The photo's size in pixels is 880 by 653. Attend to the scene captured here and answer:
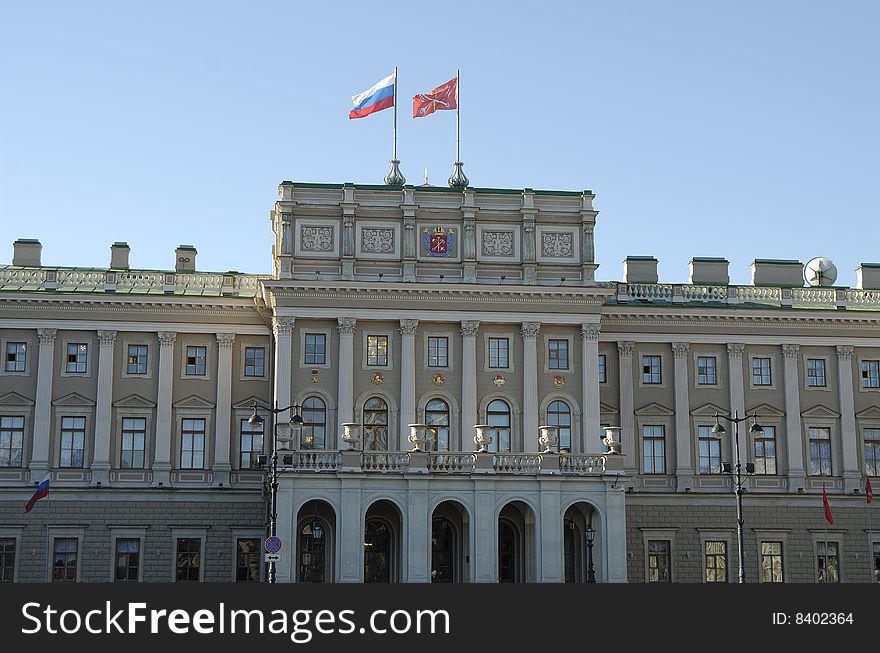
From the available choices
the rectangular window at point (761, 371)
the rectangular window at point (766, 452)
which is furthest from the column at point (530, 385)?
the rectangular window at point (761, 371)

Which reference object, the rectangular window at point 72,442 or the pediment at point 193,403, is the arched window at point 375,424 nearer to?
the pediment at point 193,403

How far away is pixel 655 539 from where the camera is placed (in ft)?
217

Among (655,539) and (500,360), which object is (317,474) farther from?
(655,539)

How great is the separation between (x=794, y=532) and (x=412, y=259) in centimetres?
2279

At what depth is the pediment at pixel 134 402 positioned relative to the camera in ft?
212

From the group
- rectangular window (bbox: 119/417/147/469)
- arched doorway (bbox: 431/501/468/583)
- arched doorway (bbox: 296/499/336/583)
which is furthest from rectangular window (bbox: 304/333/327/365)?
rectangular window (bbox: 119/417/147/469)

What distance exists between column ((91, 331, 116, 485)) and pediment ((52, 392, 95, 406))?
54 cm

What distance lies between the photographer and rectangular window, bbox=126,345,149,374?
65.3 meters

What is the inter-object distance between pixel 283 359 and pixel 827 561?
1099 inches

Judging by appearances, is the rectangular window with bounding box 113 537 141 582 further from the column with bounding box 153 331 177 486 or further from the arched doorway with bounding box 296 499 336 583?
the arched doorway with bounding box 296 499 336 583

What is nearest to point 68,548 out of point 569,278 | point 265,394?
point 265,394

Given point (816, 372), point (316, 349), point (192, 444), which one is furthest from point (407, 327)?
point (816, 372)

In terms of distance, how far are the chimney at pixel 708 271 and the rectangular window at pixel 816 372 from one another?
598 centimetres

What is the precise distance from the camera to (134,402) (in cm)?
6488
